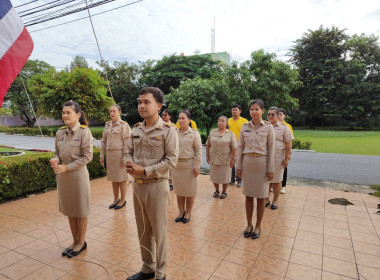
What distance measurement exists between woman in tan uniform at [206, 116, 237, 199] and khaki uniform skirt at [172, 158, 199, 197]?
1.12 m

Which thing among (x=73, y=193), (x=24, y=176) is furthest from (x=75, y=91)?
(x=73, y=193)

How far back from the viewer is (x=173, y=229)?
3564 mm

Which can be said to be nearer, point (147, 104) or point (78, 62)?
point (147, 104)

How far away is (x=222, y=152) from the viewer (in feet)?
15.6

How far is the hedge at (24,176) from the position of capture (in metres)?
4.70

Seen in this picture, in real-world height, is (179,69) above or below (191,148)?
above

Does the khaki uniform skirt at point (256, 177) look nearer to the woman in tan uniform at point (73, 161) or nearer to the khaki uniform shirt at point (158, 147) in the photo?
the khaki uniform shirt at point (158, 147)

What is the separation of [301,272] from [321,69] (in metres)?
27.0

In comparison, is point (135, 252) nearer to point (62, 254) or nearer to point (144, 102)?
point (62, 254)

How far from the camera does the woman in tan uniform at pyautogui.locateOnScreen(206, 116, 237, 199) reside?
4.75 metres

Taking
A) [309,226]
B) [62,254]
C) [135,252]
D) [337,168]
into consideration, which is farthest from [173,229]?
[337,168]

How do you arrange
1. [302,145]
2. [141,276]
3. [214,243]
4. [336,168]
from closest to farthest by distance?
[141,276] < [214,243] < [336,168] < [302,145]

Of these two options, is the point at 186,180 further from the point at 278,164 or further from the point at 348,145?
the point at 348,145

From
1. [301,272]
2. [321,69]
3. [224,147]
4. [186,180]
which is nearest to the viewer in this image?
Answer: [301,272]
